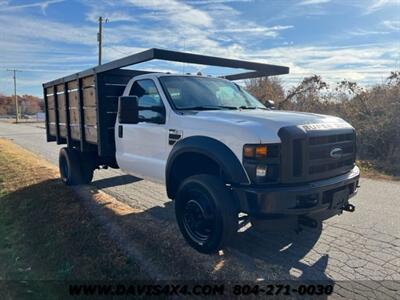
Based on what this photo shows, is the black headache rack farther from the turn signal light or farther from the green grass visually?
the turn signal light

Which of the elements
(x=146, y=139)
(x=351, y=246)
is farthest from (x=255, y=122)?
(x=351, y=246)

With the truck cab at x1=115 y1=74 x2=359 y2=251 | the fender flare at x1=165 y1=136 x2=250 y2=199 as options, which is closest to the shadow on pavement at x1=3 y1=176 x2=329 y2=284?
the truck cab at x1=115 y1=74 x2=359 y2=251

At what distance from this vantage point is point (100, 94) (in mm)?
5660

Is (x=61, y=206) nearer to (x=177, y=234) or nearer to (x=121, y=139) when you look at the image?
(x=121, y=139)

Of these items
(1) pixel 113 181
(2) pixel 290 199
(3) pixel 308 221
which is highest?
(2) pixel 290 199

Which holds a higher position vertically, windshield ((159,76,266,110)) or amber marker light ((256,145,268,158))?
windshield ((159,76,266,110))

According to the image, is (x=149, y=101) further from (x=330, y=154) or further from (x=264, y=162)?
(x=330, y=154)

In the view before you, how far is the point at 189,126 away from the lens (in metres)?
4.14

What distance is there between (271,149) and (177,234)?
189 cm

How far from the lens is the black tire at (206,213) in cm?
355

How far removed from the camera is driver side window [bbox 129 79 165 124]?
4.62 metres

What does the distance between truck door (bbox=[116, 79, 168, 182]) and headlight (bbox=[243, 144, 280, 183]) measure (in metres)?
1.50

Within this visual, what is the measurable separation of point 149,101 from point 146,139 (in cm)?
57

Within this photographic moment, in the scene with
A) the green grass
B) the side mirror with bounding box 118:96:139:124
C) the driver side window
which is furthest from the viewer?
the driver side window
